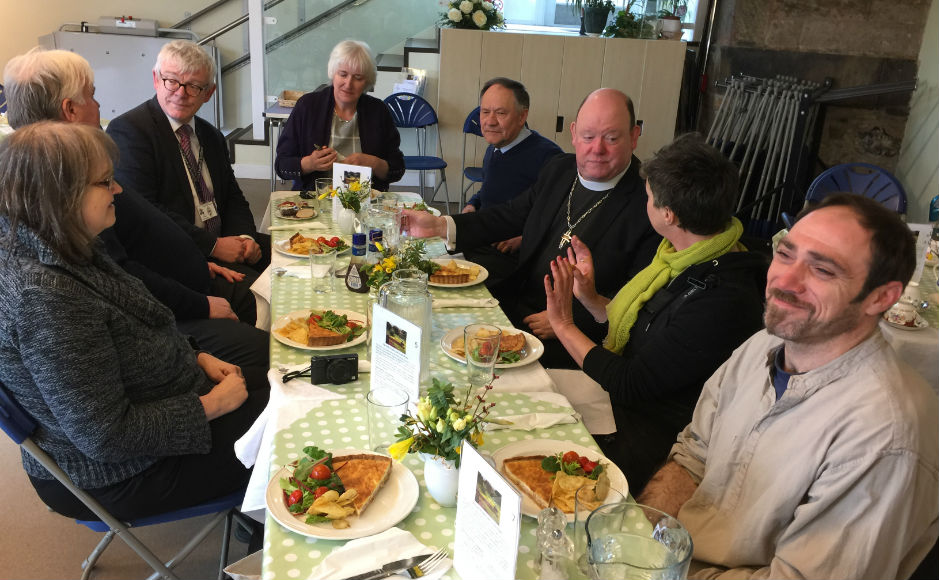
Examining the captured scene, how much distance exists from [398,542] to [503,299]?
204cm

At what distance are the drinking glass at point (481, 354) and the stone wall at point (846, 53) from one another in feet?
16.1

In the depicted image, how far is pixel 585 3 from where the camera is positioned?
6707 mm

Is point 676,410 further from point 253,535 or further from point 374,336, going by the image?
point 253,535

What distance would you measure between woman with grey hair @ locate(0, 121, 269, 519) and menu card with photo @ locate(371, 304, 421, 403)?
55 cm

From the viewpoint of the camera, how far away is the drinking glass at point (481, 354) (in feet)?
5.70

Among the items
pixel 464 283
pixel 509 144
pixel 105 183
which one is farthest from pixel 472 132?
pixel 105 183

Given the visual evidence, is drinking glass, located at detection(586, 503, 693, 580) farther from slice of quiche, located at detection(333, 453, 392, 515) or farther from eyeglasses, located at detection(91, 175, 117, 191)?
eyeglasses, located at detection(91, 175, 117, 191)

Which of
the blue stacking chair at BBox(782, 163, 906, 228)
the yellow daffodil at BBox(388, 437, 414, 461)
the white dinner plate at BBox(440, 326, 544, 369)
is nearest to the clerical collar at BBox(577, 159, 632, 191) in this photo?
the white dinner plate at BBox(440, 326, 544, 369)

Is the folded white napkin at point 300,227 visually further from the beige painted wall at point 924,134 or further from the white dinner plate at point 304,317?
the beige painted wall at point 924,134

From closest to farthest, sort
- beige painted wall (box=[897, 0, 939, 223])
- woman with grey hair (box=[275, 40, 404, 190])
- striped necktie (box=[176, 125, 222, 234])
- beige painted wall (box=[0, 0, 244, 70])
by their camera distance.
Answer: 1. striped necktie (box=[176, 125, 222, 234])
2. woman with grey hair (box=[275, 40, 404, 190])
3. beige painted wall (box=[897, 0, 939, 223])
4. beige painted wall (box=[0, 0, 244, 70])

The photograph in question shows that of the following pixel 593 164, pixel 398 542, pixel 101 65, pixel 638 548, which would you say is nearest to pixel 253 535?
pixel 398 542

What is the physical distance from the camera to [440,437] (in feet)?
4.20

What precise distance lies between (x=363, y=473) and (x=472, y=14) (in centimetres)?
570

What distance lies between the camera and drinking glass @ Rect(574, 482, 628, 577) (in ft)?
3.99
